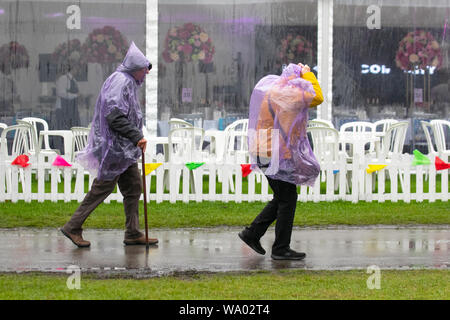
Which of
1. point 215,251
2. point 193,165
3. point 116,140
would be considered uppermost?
point 116,140

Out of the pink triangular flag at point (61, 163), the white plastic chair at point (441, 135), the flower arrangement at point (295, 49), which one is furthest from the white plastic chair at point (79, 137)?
the white plastic chair at point (441, 135)

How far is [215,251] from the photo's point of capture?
872 centimetres

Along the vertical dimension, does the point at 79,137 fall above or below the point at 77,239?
above

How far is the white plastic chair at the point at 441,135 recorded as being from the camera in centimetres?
1470

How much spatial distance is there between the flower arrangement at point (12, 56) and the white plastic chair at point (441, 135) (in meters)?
7.21

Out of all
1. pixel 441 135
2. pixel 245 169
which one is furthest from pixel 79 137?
pixel 441 135

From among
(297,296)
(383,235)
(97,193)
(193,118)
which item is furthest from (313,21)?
(297,296)

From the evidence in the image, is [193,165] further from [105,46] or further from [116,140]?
[105,46]

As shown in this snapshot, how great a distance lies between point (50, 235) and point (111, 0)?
7.84m

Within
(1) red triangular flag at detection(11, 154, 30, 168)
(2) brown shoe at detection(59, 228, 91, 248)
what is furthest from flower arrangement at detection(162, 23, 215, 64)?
(2) brown shoe at detection(59, 228, 91, 248)

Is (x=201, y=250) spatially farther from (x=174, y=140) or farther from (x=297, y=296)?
(x=174, y=140)

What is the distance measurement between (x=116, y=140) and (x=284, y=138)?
1.66m

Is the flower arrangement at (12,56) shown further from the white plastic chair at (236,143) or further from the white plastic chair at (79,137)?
the white plastic chair at (236,143)

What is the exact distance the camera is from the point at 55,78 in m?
16.7
